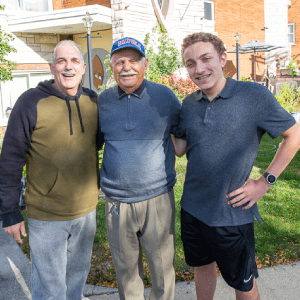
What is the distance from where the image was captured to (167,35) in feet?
35.6

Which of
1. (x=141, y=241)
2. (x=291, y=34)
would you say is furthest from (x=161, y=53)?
(x=291, y=34)

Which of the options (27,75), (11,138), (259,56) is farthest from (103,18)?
(259,56)

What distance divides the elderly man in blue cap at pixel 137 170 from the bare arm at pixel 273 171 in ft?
1.85

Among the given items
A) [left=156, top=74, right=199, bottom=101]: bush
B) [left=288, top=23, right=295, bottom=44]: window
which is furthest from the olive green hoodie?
[left=288, top=23, right=295, bottom=44]: window

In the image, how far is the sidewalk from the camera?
306 cm

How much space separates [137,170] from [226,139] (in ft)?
2.21

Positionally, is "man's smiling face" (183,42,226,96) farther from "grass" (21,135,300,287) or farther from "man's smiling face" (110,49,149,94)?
"grass" (21,135,300,287)

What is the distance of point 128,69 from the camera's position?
8.44ft

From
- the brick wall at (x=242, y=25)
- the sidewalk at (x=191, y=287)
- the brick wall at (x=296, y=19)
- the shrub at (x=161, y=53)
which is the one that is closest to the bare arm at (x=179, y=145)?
the sidewalk at (x=191, y=287)

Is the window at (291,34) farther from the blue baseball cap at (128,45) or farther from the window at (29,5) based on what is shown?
the blue baseball cap at (128,45)

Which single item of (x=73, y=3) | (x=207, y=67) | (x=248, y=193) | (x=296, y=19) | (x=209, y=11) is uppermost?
(x=296, y=19)

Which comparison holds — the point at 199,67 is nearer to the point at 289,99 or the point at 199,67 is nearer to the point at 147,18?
the point at 147,18

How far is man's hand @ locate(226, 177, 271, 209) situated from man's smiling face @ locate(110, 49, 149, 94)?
1068mm

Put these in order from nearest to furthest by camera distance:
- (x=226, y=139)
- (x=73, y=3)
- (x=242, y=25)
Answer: (x=226, y=139)
(x=73, y=3)
(x=242, y=25)
